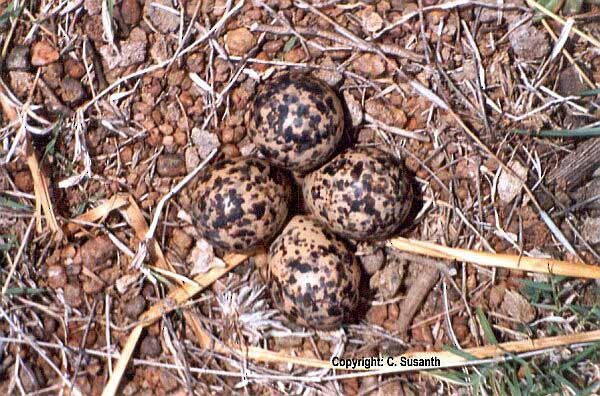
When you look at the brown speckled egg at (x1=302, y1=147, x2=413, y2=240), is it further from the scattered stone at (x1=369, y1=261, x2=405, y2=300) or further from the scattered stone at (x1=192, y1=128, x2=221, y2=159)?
the scattered stone at (x1=192, y1=128, x2=221, y2=159)

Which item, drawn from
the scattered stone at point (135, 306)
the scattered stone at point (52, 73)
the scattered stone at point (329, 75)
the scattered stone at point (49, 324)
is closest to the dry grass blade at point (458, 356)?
the scattered stone at point (135, 306)

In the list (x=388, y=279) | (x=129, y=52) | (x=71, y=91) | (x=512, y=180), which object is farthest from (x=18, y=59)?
(x=512, y=180)

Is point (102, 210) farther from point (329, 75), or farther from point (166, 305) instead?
point (329, 75)

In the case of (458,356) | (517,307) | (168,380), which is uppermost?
(517,307)

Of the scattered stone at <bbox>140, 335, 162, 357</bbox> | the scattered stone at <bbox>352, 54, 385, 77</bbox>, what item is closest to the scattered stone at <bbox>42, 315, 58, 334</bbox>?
the scattered stone at <bbox>140, 335, 162, 357</bbox>

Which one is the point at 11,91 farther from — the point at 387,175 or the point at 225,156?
the point at 387,175
